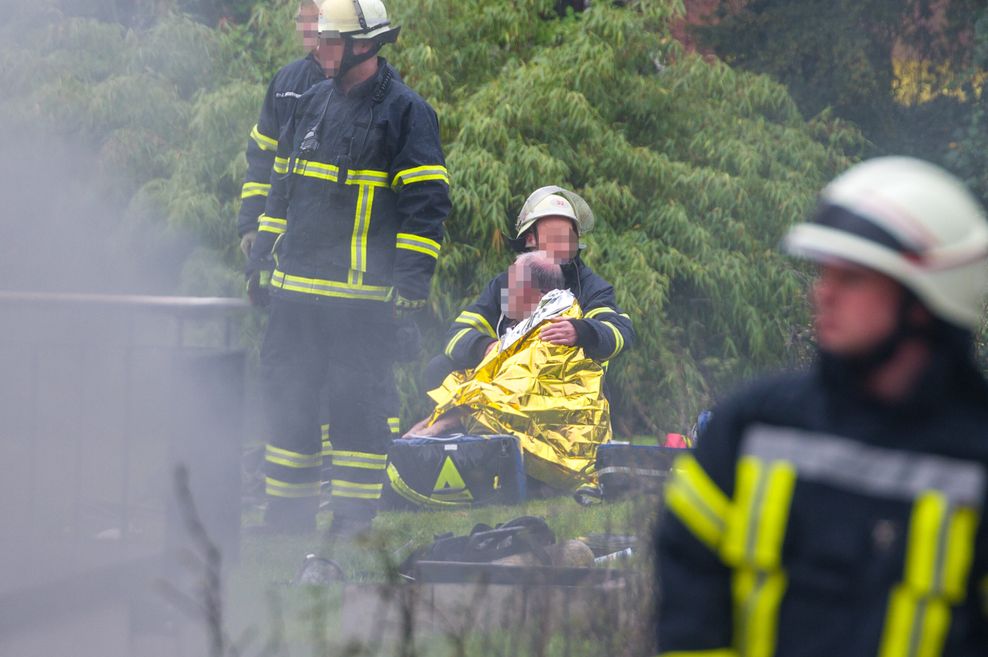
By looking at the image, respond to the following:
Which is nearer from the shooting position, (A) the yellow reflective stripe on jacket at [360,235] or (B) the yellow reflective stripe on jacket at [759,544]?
(B) the yellow reflective stripe on jacket at [759,544]

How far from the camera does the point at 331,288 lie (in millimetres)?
5363

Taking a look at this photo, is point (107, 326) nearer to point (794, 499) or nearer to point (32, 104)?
point (794, 499)

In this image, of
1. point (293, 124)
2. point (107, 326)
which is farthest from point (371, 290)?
point (107, 326)

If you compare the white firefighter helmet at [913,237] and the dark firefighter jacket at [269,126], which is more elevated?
the dark firefighter jacket at [269,126]

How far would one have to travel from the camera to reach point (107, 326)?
4527 mm

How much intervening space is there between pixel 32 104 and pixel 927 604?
30.2 feet

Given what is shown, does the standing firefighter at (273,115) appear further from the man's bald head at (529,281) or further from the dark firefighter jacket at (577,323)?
the man's bald head at (529,281)

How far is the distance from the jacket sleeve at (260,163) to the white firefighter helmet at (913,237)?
13.6 feet

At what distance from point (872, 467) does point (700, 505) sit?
9.9 inches

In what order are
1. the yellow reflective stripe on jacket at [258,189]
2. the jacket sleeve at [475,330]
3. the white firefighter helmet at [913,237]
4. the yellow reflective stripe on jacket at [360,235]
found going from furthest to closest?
the jacket sleeve at [475,330]
the yellow reflective stripe on jacket at [258,189]
the yellow reflective stripe on jacket at [360,235]
the white firefighter helmet at [913,237]

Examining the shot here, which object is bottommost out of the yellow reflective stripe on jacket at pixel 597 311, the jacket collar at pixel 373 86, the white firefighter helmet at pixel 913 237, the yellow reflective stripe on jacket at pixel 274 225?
the yellow reflective stripe on jacket at pixel 597 311

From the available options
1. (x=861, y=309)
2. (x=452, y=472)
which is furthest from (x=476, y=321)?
(x=861, y=309)

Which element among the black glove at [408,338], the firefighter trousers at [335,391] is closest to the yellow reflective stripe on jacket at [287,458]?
the firefighter trousers at [335,391]

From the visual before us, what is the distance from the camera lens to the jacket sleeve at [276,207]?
549 centimetres
